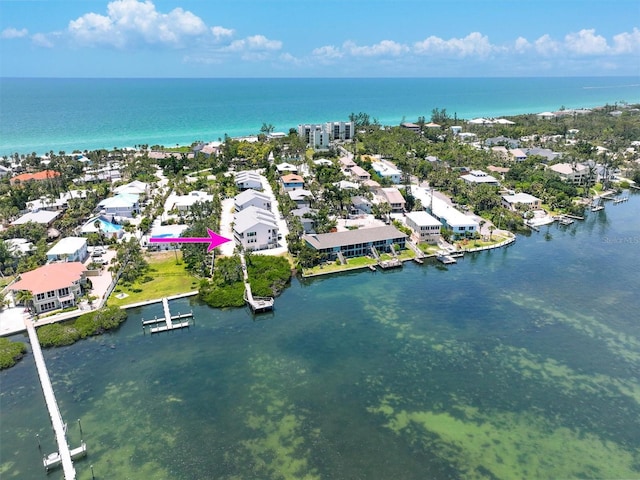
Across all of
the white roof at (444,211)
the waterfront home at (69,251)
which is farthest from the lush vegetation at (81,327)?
the white roof at (444,211)

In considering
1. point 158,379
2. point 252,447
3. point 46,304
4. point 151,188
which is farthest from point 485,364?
point 151,188

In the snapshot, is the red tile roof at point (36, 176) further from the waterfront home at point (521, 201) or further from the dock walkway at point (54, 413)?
the waterfront home at point (521, 201)

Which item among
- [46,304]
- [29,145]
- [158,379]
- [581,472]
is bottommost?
[581,472]

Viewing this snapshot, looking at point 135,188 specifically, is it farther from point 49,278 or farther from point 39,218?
point 49,278

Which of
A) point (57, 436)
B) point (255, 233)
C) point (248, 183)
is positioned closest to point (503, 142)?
point (248, 183)

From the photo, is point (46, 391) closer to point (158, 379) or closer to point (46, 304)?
point (158, 379)

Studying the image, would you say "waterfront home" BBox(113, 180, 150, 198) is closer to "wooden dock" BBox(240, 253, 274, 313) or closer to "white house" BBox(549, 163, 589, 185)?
"wooden dock" BBox(240, 253, 274, 313)
